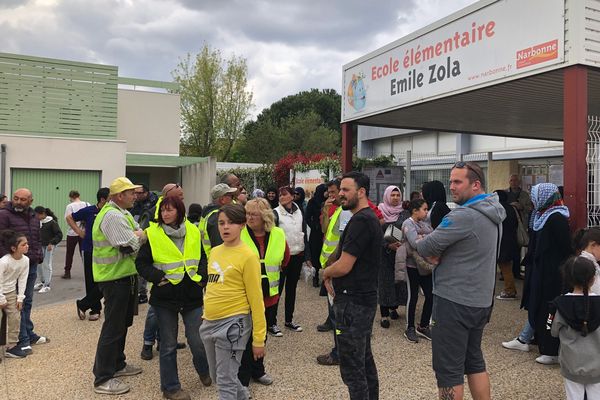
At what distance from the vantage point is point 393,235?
5734 millimetres

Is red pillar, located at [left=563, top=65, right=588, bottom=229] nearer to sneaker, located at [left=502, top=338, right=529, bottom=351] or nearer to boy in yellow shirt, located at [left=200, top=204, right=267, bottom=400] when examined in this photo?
sneaker, located at [left=502, top=338, right=529, bottom=351]

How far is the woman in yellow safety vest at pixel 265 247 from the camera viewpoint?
4293 millimetres

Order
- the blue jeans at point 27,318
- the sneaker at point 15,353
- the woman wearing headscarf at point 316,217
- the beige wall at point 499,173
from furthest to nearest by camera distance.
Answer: the beige wall at point 499,173 < the woman wearing headscarf at point 316,217 < the blue jeans at point 27,318 < the sneaker at point 15,353

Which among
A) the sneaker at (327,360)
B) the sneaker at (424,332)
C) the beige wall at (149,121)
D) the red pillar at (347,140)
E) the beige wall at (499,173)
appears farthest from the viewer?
the beige wall at (149,121)

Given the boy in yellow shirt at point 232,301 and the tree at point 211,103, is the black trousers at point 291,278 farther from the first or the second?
the tree at point 211,103

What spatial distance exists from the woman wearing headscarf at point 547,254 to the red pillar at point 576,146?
14 cm

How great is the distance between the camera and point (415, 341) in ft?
17.9

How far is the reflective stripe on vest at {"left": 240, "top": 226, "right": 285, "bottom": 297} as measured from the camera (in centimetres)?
432

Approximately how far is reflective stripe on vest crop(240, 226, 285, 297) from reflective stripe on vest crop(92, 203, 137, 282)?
109 centimetres

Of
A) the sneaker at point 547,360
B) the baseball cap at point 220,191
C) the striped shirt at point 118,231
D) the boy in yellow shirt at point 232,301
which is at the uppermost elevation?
the baseball cap at point 220,191

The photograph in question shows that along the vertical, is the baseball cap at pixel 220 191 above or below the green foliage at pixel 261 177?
below

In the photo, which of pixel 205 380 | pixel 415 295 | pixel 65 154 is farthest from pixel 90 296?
pixel 65 154

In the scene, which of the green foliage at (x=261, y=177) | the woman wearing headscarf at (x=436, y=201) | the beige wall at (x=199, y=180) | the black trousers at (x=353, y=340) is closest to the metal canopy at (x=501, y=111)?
the woman wearing headscarf at (x=436, y=201)

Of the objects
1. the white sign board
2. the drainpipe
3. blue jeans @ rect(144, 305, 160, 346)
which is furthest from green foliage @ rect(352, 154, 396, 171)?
the drainpipe
